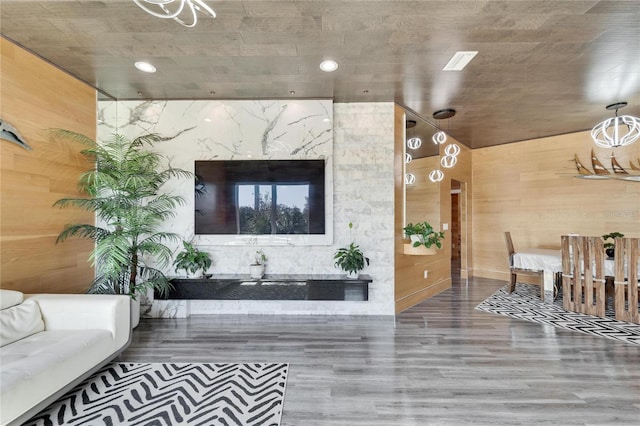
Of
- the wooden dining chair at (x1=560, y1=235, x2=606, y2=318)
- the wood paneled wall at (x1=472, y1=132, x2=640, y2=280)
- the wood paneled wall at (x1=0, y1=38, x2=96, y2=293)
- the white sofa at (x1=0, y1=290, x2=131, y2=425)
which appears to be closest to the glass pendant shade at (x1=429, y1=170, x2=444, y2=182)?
the wooden dining chair at (x1=560, y1=235, x2=606, y2=318)

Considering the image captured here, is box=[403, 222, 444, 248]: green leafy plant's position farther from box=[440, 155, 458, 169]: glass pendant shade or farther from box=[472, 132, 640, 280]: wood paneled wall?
box=[472, 132, 640, 280]: wood paneled wall

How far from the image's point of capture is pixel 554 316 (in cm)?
399

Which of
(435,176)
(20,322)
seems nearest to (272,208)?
(20,322)

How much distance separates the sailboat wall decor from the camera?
16.8 feet

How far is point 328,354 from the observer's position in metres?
2.91

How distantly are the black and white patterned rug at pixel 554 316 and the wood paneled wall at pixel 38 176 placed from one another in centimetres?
554

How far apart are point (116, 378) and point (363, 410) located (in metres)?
2.10

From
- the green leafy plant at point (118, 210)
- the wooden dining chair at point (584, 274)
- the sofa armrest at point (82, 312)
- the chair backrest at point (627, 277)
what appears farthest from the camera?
the wooden dining chair at point (584, 274)

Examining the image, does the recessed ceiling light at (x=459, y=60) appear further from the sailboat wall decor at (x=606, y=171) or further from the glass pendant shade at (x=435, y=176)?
the sailboat wall decor at (x=606, y=171)

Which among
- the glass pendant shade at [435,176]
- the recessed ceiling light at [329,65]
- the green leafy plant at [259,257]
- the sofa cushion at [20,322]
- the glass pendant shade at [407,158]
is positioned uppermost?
the recessed ceiling light at [329,65]

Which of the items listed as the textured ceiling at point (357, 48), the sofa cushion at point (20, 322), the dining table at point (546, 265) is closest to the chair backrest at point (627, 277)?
the dining table at point (546, 265)

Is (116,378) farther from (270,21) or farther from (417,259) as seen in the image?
(417,259)

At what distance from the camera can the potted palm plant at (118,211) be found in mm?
3233

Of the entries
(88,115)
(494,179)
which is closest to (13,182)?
(88,115)
